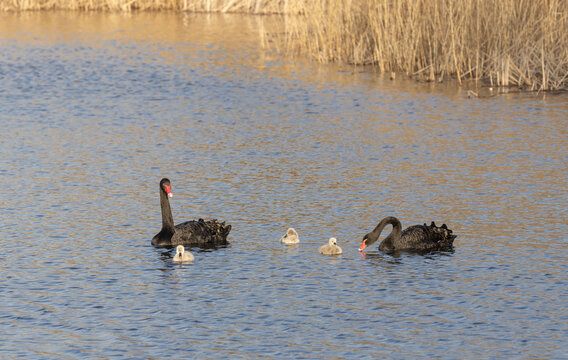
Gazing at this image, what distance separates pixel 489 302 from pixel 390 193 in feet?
21.1

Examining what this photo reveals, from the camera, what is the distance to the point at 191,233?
16.4 metres

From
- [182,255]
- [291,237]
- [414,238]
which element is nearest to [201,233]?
[182,255]

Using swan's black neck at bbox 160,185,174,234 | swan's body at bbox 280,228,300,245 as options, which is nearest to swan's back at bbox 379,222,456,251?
swan's body at bbox 280,228,300,245

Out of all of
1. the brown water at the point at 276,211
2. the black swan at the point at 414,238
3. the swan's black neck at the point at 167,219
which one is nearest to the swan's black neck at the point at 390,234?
the black swan at the point at 414,238

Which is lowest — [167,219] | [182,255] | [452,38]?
[182,255]

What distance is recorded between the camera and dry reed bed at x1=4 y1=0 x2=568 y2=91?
30.2m

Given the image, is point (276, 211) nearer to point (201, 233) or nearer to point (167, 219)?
point (201, 233)

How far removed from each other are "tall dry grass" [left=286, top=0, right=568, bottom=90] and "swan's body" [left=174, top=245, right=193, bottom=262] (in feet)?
55.4

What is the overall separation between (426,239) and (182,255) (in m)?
3.85

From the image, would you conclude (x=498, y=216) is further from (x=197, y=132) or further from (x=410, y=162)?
(x=197, y=132)

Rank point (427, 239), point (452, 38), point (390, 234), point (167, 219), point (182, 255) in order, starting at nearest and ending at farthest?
point (182, 255)
point (427, 239)
point (390, 234)
point (167, 219)
point (452, 38)

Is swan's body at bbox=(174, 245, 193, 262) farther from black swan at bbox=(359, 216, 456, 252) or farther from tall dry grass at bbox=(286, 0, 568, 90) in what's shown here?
tall dry grass at bbox=(286, 0, 568, 90)

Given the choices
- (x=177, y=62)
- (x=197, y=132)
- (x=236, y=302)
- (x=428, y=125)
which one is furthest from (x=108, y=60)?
(x=236, y=302)

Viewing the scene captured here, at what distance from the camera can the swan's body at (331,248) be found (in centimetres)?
1537
